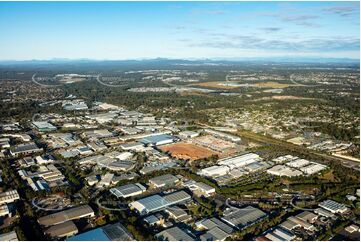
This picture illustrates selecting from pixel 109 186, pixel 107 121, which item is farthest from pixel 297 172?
pixel 107 121

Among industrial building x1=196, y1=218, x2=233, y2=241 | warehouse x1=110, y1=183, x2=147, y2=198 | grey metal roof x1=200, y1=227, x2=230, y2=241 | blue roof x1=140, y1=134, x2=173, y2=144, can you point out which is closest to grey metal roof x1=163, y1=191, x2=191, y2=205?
warehouse x1=110, y1=183, x2=147, y2=198

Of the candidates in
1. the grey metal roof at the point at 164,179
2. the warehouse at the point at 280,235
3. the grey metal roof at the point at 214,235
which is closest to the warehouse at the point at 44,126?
the grey metal roof at the point at 164,179

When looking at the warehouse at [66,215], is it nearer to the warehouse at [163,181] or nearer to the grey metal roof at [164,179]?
the warehouse at [163,181]

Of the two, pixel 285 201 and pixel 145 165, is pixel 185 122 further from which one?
pixel 285 201

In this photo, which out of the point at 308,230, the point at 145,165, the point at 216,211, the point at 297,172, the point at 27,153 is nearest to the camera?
the point at 308,230

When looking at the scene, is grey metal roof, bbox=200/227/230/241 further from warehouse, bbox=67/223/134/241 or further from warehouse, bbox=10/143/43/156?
warehouse, bbox=10/143/43/156

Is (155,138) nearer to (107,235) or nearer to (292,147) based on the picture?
(292,147)

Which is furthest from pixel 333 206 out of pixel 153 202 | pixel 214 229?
pixel 153 202
